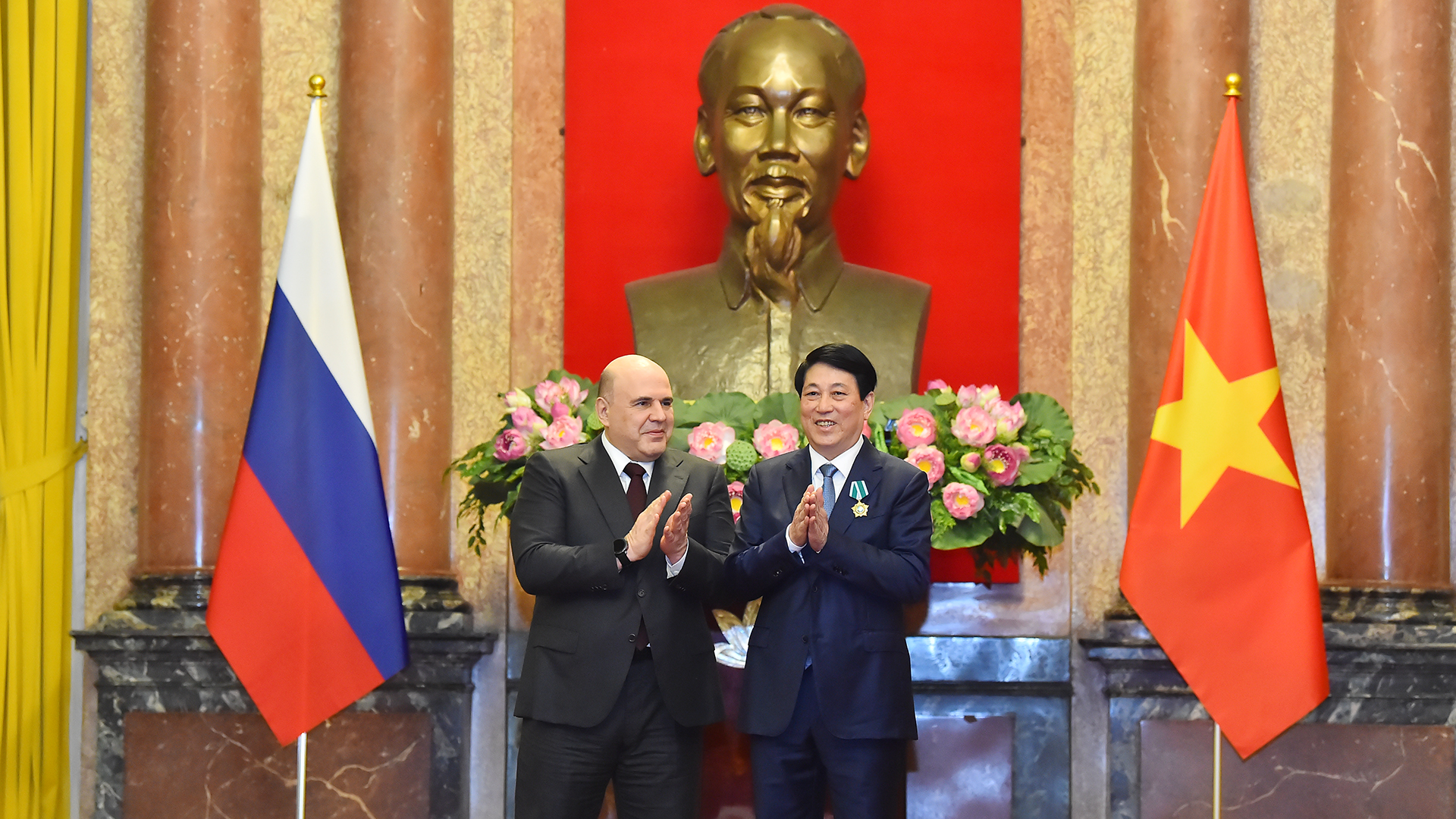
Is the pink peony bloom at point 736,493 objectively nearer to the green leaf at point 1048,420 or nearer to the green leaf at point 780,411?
the green leaf at point 780,411

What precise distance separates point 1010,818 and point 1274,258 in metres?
2.21

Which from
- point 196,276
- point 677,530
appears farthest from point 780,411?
point 196,276

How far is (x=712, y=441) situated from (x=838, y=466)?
25.7 inches

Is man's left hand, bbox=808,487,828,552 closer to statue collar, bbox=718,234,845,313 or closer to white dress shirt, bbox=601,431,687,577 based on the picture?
white dress shirt, bbox=601,431,687,577

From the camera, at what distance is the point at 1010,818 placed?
4.82m

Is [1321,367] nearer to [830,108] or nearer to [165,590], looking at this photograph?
[830,108]

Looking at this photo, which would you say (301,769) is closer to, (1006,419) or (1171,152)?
(1006,419)

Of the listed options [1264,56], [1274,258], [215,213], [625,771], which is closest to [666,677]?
[625,771]

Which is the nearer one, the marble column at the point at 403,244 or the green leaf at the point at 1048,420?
the green leaf at the point at 1048,420

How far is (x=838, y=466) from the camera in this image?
346 cm

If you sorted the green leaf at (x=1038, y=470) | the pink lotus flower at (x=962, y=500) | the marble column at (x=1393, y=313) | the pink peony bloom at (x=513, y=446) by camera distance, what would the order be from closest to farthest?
the pink lotus flower at (x=962, y=500) → the green leaf at (x=1038, y=470) → the pink peony bloom at (x=513, y=446) → the marble column at (x=1393, y=313)

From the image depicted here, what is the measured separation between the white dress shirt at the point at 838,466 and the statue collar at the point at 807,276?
1503mm

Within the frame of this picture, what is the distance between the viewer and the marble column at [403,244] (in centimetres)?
525

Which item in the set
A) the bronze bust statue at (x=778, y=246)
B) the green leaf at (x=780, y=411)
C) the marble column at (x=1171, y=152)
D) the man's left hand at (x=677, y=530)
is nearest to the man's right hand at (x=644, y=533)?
the man's left hand at (x=677, y=530)
